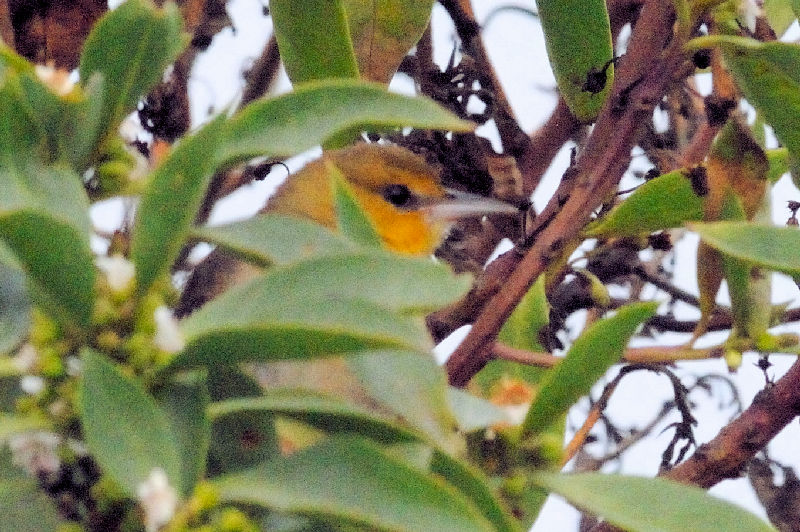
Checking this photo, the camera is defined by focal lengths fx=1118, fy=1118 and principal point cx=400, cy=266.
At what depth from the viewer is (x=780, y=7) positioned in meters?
1.55

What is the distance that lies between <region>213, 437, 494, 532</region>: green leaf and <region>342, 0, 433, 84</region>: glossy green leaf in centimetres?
84

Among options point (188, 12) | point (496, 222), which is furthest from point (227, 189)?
A: point (496, 222)

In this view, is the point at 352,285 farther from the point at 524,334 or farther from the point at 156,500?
the point at 524,334

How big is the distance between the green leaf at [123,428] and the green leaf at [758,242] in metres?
0.50

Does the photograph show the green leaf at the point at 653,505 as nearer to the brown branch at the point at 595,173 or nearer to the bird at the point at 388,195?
the brown branch at the point at 595,173

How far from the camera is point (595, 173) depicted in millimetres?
1076

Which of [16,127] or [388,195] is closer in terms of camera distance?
[16,127]

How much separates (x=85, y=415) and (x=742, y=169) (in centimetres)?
72

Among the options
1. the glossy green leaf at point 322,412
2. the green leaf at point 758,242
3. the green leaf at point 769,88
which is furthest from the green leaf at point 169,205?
the green leaf at point 769,88

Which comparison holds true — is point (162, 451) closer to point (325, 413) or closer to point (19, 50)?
point (325, 413)

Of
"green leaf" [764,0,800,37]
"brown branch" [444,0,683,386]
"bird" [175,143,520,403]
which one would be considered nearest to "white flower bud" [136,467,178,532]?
"brown branch" [444,0,683,386]

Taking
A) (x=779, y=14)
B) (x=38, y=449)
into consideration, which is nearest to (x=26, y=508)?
(x=38, y=449)

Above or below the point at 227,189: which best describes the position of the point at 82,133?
above

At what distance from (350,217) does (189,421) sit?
22cm
